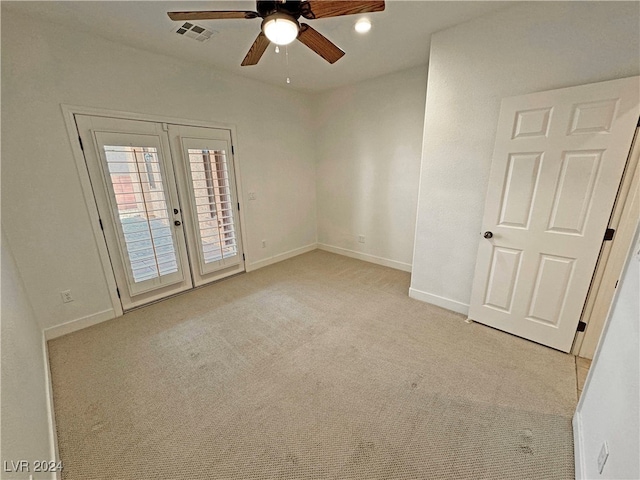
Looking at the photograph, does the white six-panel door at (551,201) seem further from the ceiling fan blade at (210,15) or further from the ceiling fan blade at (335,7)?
the ceiling fan blade at (210,15)

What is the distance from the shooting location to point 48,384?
1808mm

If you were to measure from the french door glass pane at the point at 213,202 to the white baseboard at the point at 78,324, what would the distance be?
113 cm

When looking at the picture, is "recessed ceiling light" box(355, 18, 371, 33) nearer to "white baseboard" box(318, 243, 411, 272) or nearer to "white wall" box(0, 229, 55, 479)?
"white baseboard" box(318, 243, 411, 272)

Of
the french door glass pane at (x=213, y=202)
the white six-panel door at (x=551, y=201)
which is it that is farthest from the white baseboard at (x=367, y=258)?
the french door glass pane at (x=213, y=202)

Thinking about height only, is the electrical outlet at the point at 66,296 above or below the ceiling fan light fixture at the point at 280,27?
below

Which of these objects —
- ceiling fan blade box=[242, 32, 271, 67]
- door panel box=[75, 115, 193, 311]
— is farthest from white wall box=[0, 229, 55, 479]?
ceiling fan blade box=[242, 32, 271, 67]

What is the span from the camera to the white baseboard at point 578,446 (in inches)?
50.2

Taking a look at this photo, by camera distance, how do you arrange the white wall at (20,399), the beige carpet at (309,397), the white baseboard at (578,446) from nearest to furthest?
the white wall at (20,399) < the white baseboard at (578,446) < the beige carpet at (309,397)

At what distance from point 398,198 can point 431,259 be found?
4.03 ft

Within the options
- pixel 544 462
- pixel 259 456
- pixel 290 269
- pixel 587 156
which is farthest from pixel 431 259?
pixel 259 456

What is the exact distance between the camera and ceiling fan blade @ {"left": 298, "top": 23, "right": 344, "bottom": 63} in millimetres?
1518

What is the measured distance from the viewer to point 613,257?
1.88m

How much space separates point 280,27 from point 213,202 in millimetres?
2436

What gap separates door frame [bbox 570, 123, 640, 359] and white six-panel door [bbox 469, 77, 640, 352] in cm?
5
